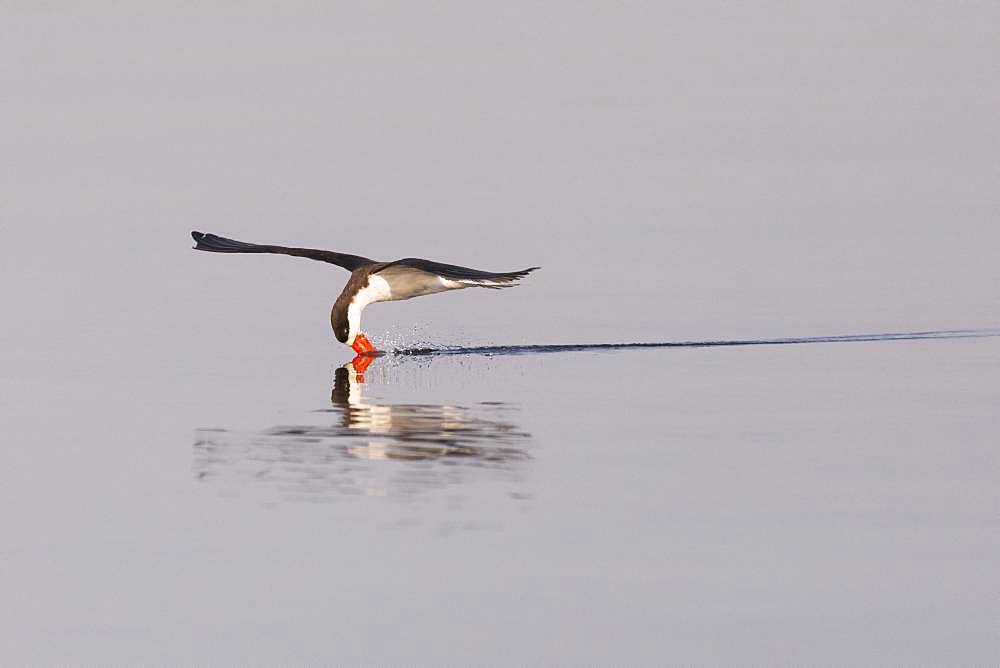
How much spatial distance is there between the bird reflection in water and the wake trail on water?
11.9ft

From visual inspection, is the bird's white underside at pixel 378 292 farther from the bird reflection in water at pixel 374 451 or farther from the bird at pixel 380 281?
the bird reflection in water at pixel 374 451

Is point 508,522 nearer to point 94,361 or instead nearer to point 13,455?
point 13,455

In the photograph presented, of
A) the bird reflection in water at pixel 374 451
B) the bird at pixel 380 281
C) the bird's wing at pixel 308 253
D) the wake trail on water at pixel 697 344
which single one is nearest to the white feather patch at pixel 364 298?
the bird at pixel 380 281

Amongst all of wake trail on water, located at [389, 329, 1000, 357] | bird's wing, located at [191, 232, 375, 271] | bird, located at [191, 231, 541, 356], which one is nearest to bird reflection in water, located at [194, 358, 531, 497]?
wake trail on water, located at [389, 329, 1000, 357]

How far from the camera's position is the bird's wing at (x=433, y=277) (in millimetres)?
20297

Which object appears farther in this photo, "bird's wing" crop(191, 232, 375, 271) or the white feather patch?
"bird's wing" crop(191, 232, 375, 271)

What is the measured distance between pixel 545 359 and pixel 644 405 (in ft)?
11.4

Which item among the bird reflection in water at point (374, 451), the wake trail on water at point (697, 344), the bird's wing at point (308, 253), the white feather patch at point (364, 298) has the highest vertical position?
the bird's wing at point (308, 253)

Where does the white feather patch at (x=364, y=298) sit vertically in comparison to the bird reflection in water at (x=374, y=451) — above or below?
above

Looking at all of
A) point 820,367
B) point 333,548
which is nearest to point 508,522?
point 333,548

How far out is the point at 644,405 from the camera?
15.9 meters

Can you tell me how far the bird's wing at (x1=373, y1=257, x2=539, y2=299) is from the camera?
799 inches

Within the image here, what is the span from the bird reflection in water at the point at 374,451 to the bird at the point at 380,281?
3925mm

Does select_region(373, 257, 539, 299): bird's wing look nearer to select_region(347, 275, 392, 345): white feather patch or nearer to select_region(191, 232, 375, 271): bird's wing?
select_region(347, 275, 392, 345): white feather patch
